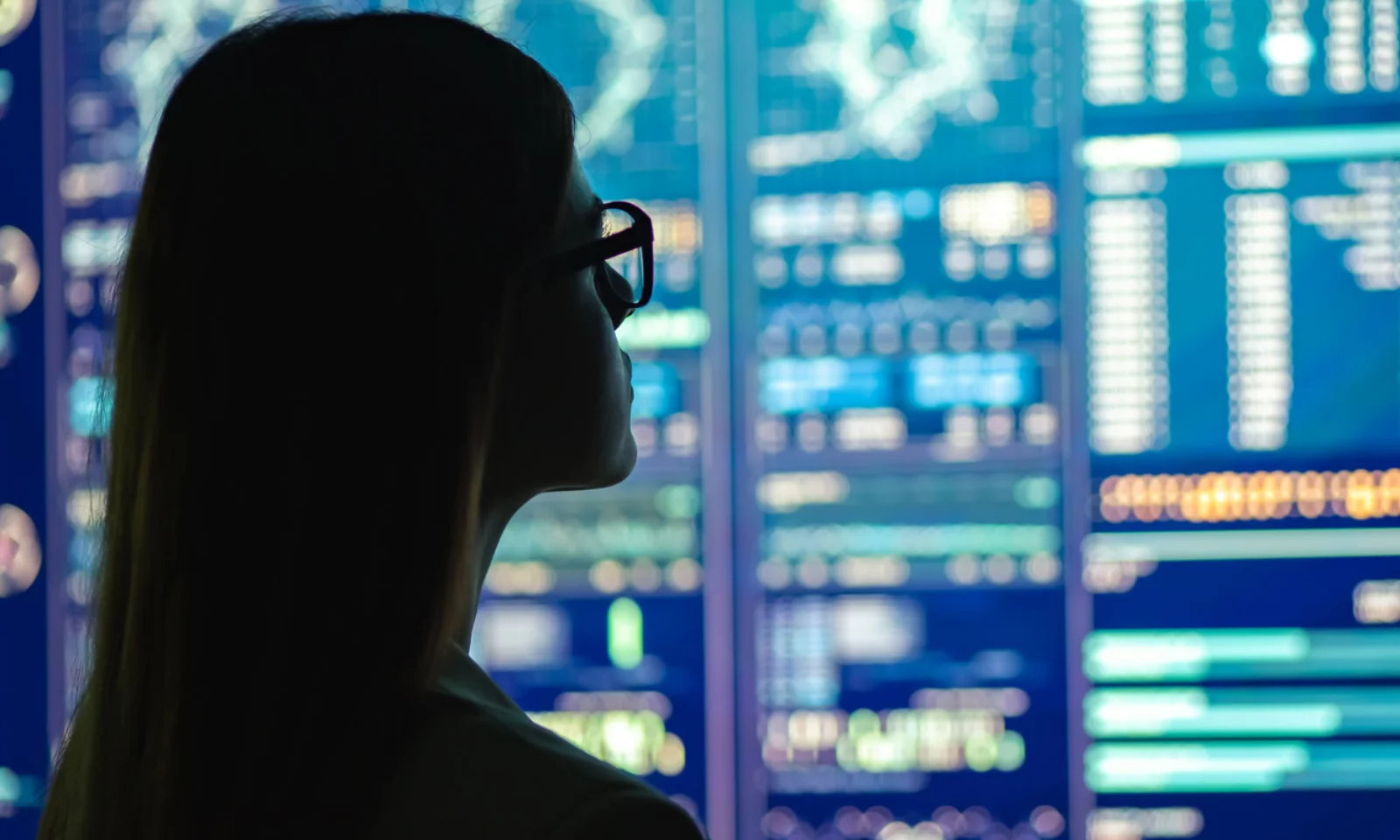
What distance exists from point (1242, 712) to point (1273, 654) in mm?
81

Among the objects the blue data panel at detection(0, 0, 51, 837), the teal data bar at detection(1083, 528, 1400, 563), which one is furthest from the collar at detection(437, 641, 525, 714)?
the blue data panel at detection(0, 0, 51, 837)

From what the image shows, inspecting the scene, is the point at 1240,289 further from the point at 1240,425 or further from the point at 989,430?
the point at 989,430

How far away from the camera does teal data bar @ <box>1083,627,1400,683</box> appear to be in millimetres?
1440

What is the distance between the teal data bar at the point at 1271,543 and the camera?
1.44 metres

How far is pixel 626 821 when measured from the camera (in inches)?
15.2

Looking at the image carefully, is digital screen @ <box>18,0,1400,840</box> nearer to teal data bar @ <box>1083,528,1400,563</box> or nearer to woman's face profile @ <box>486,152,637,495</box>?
teal data bar @ <box>1083,528,1400,563</box>

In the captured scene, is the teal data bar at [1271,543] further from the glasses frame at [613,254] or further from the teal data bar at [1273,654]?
the glasses frame at [613,254]

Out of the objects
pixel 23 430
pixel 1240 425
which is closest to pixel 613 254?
pixel 1240 425

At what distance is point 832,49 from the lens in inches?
59.2

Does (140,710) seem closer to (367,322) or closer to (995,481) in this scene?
(367,322)

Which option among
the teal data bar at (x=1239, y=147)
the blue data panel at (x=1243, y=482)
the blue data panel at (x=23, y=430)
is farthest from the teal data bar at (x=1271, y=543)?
the blue data panel at (x=23, y=430)

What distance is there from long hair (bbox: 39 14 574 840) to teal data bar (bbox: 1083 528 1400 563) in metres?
1.18

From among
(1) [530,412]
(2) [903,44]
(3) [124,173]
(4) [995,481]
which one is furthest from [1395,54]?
(3) [124,173]

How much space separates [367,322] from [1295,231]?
4.35 feet
